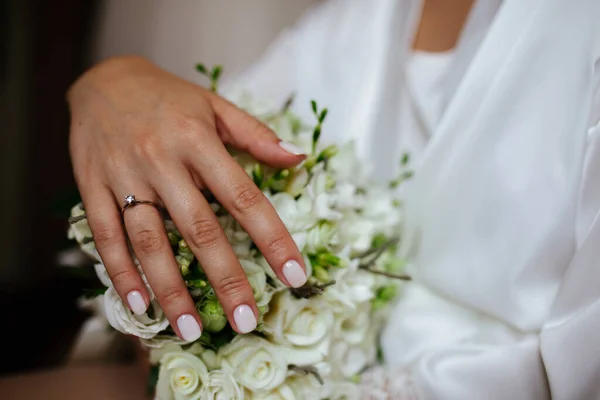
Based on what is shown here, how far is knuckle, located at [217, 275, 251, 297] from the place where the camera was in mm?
550

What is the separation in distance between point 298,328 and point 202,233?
162 millimetres

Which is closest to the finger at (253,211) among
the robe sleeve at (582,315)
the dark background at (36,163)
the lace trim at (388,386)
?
the lace trim at (388,386)

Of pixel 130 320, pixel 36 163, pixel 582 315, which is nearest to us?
pixel 130 320

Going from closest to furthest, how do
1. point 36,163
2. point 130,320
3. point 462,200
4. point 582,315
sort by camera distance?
point 130,320
point 582,315
point 462,200
point 36,163

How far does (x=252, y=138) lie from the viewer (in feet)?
2.10

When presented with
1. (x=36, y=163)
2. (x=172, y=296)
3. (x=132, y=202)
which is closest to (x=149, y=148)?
(x=132, y=202)

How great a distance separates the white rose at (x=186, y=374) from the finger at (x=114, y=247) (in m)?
0.07

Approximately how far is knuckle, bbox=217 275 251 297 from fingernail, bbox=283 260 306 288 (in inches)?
1.9

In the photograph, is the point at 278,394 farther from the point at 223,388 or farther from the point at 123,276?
the point at 123,276

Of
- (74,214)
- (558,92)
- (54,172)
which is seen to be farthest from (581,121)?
(54,172)

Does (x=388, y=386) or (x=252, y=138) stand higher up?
(x=252, y=138)

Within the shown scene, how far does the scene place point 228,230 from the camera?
0.63 meters

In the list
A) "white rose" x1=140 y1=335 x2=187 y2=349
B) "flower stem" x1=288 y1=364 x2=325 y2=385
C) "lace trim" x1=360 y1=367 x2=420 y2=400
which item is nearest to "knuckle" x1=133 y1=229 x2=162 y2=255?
"white rose" x1=140 y1=335 x2=187 y2=349

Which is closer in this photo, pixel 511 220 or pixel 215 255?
pixel 215 255
